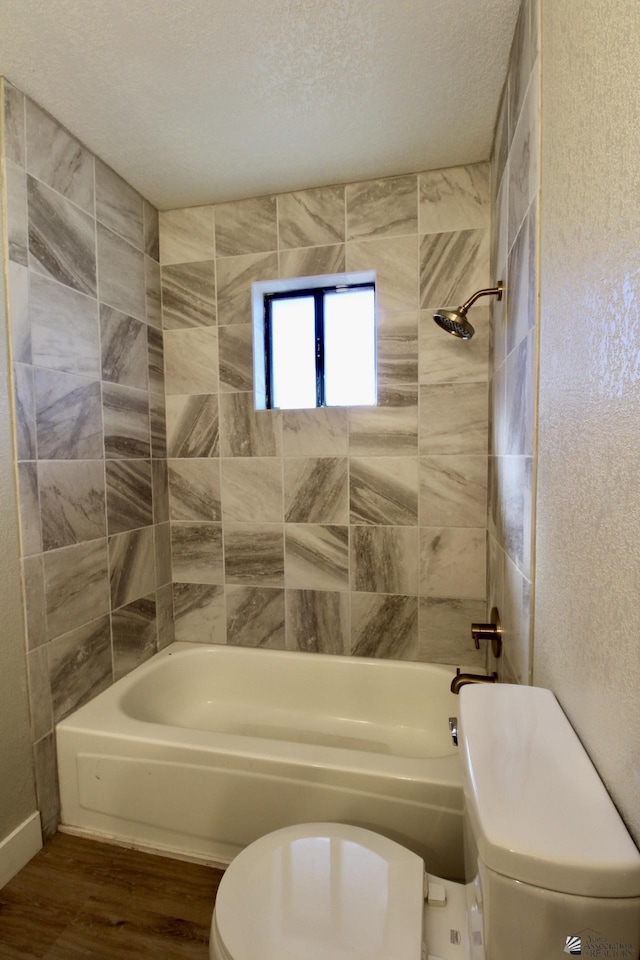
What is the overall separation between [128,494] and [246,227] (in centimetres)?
131

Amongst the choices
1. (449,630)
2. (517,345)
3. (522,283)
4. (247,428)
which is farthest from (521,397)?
(247,428)

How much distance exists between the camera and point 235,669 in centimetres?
207

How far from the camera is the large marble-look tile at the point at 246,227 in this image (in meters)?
1.99

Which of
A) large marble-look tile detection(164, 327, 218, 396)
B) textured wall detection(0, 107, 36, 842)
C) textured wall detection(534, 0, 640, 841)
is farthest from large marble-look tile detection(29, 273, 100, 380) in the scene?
textured wall detection(534, 0, 640, 841)

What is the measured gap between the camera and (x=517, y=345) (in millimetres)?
1169

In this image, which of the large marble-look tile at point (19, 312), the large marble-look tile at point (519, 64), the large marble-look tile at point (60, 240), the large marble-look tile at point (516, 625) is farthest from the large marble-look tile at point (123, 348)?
the large marble-look tile at point (516, 625)

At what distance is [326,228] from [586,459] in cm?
170

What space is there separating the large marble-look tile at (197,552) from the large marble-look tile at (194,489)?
0.18 ft

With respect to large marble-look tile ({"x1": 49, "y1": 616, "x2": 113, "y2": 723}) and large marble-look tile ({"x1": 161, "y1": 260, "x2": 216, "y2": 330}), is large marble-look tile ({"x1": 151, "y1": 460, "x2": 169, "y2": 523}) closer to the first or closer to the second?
large marble-look tile ({"x1": 49, "y1": 616, "x2": 113, "y2": 723})

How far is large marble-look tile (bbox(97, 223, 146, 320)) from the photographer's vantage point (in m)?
1.75

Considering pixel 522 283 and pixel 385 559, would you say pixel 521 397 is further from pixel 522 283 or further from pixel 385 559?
pixel 385 559

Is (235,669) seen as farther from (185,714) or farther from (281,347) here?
(281,347)

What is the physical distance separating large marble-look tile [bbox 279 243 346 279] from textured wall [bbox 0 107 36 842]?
3.46ft

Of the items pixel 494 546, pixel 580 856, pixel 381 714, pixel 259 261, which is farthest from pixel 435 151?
pixel 381 714
